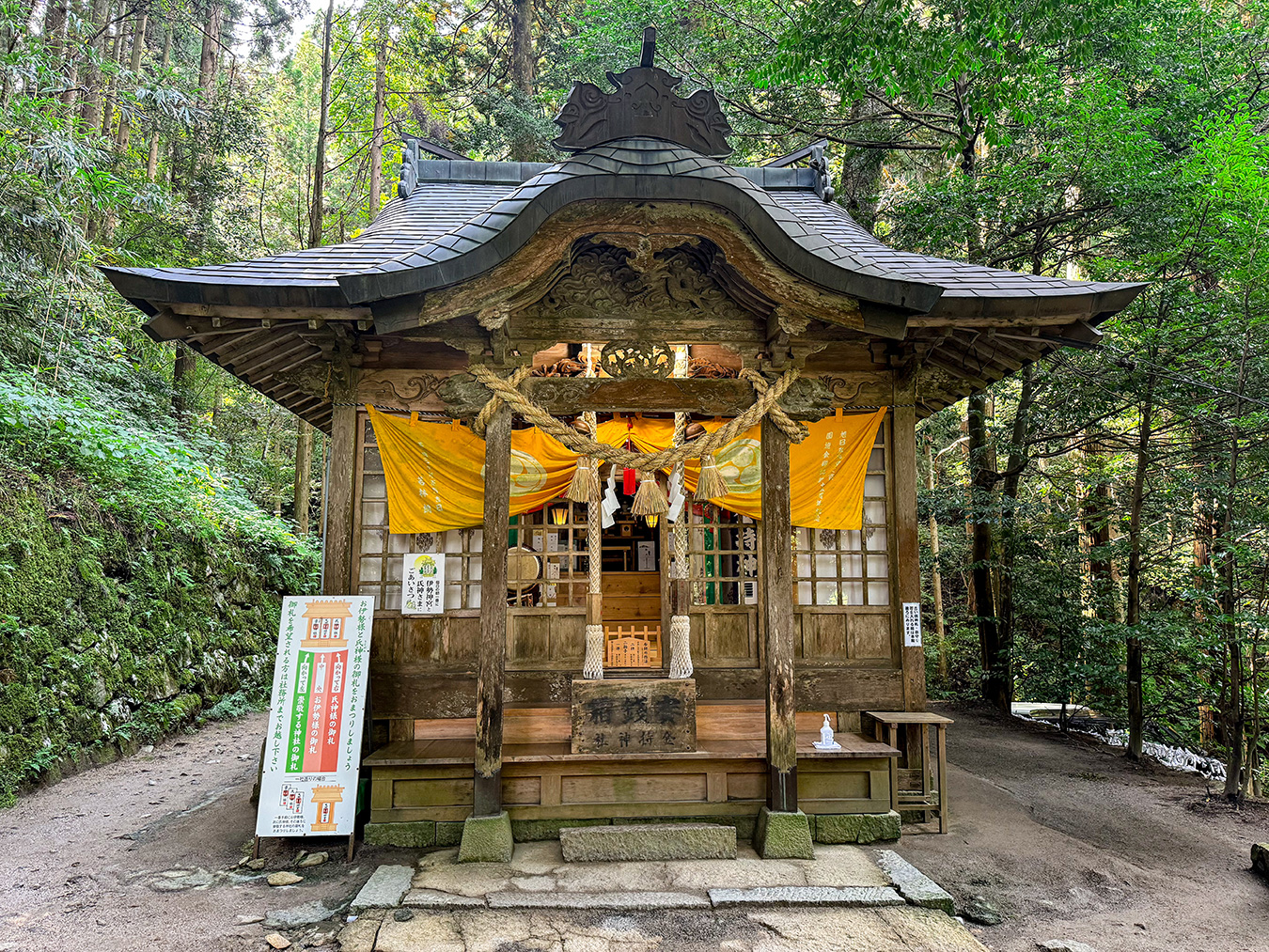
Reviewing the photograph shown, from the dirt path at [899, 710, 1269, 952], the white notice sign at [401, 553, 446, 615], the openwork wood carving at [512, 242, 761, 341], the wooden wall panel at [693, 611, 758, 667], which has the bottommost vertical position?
the dirt path at [899, 710, 1269, 952]

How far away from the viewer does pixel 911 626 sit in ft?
20.6

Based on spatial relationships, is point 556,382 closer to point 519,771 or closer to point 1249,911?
point 519,771

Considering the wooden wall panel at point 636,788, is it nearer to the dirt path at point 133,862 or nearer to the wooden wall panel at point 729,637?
the dirt path at point 133,862

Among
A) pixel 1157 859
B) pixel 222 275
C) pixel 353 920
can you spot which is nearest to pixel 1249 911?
pixel 1157 859

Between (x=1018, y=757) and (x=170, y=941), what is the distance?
8673 millimetres

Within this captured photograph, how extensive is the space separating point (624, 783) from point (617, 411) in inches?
112

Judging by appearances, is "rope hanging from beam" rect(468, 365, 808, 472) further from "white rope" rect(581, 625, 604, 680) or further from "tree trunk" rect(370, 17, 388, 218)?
"tree trunk" rect(370, 17, 388, 218)

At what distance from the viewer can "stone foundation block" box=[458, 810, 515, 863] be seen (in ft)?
15.7

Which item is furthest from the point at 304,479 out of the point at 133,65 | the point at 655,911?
the point at 655,911

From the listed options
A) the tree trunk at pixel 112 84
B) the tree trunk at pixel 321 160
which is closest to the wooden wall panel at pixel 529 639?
the tree trunk at pixel 321 160

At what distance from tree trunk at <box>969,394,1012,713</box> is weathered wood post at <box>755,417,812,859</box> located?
22.1ft

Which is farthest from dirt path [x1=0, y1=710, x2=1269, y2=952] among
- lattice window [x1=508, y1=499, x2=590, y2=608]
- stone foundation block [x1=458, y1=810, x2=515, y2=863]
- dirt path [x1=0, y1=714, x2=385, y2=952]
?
lattice window [x1=508, y1=499, x2=590, y2=608]

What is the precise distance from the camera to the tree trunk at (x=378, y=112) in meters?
14.6

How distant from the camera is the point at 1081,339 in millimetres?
5449
